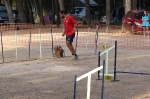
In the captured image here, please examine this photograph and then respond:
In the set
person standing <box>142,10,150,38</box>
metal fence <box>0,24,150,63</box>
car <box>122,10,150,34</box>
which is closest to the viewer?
metal fence <box>0,24,150,63</box>

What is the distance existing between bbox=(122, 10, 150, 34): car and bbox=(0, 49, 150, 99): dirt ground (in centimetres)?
933

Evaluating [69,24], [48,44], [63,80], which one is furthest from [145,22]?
[63,80]

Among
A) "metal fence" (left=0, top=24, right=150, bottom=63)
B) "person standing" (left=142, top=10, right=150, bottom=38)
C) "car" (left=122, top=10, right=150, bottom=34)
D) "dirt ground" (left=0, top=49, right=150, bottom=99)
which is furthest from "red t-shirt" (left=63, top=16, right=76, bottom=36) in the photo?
"person standing" (left=142, top=10, right=150, bottom=38)

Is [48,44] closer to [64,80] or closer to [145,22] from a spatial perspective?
[145,22]

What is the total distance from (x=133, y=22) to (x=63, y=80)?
1507 cm

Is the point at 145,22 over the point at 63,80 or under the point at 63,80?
over

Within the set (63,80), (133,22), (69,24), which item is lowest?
(63,80)

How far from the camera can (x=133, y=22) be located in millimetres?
24625

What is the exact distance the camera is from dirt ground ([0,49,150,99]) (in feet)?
28.2

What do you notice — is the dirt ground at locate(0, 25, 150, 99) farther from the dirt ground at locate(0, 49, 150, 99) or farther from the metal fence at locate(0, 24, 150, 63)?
the metal fence at locate(0, 24, 150, 63)

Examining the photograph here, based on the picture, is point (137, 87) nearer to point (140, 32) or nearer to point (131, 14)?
point (140, 32)

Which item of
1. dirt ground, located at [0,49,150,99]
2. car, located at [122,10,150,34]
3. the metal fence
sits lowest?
dirt ground, located at [0,49,150,99]

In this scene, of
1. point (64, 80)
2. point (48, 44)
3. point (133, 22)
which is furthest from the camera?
point (133, 22)

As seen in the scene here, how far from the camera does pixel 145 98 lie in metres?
8.29
